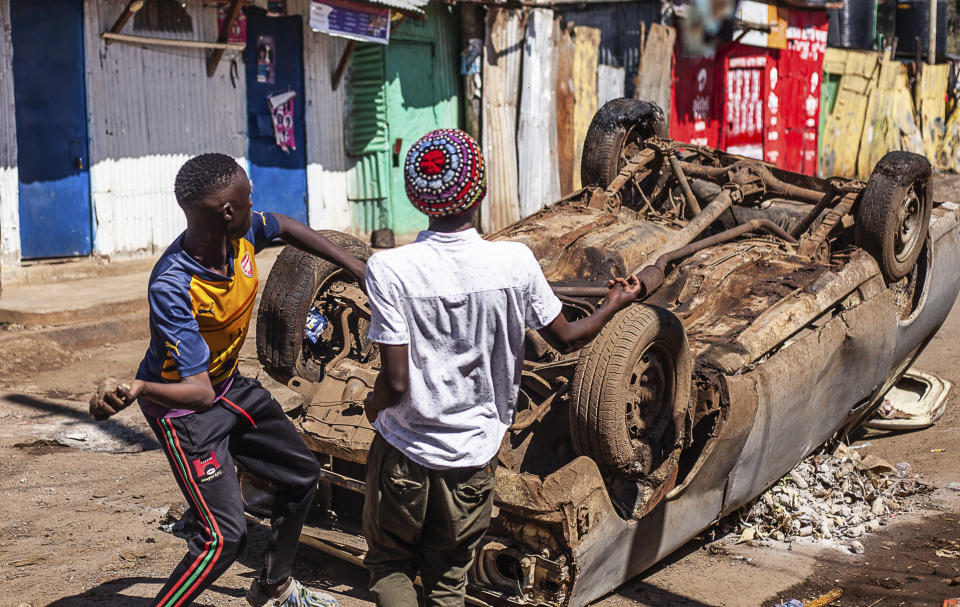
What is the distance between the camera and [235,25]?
1116cm

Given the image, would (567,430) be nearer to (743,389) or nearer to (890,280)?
(743,389)

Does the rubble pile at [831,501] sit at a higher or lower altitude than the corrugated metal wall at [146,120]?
lower

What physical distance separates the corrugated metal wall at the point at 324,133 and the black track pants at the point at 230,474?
916 centimetres

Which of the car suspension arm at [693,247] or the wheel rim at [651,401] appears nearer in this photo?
the wheel rim at [651,401]

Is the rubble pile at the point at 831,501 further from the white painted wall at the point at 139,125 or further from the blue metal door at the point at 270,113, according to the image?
the blue metal door at the point at 270,113

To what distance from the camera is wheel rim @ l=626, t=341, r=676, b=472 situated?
3.90 metres

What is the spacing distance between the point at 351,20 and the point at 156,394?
954 cm

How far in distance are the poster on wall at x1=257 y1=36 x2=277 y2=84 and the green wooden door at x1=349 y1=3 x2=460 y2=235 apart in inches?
51.3

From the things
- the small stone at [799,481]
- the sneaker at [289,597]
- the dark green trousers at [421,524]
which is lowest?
the small stone at [799,481]

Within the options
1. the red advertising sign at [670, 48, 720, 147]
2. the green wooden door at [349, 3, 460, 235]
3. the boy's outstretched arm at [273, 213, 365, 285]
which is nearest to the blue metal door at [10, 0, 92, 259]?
the green wooden door at [349, 3, 460, 235]

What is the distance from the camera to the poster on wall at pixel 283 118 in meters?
11.8

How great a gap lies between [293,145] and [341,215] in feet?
3.89

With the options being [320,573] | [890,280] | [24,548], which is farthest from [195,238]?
[890,280]

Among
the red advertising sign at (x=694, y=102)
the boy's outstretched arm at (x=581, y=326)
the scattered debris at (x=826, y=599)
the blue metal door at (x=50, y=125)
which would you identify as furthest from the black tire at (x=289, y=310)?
the red advertising sign at (x=694, y=102)
